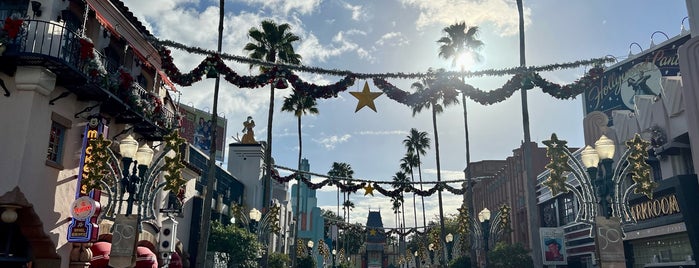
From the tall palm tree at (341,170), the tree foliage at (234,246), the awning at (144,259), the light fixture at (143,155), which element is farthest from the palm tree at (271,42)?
the tall palm tree at (341,170)

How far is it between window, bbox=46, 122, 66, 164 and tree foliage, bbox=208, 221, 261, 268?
15.4 metres

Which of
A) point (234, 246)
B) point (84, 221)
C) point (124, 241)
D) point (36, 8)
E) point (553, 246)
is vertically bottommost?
point (124, 241)

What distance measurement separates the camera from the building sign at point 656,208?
25130mm

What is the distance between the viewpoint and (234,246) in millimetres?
30703

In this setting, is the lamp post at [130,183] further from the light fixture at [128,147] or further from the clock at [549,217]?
the clock at [549,217]

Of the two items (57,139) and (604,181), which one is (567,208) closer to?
(604,181)

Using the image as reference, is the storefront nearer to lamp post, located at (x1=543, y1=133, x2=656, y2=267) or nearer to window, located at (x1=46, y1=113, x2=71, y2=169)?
lamp post, located at (x1=543, y1=133, x2=656, y2=267)

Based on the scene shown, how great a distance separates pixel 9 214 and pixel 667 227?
91.2 ft

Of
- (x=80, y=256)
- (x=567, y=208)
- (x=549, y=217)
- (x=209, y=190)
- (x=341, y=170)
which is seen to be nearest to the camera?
(x=80, y=256)

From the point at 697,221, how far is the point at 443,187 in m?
17.9

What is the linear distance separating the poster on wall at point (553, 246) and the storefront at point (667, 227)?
635cm

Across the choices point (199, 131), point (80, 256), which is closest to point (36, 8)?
point (80, 256)

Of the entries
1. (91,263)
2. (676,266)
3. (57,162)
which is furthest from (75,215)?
(676,266)

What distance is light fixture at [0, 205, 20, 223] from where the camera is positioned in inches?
560
